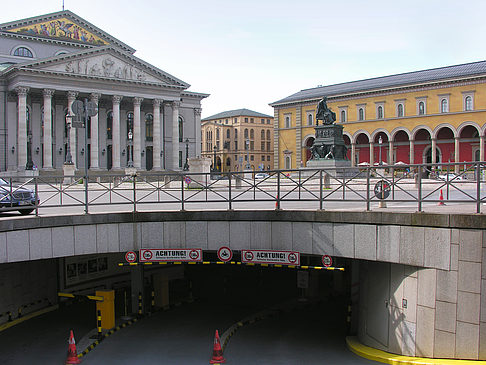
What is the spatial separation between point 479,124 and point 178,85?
38.9m

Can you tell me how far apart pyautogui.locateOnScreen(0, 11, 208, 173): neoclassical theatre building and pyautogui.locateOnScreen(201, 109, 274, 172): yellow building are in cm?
3997

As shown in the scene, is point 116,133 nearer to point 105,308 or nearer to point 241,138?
point 241,138

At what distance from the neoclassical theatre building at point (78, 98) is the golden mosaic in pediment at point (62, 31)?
0.12 meters

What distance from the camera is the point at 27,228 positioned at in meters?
11.9

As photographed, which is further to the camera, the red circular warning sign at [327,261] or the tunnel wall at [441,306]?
the red circular warning sign at [327,261]

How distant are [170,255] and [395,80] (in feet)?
224

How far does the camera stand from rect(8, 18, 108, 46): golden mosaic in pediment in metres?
66.4

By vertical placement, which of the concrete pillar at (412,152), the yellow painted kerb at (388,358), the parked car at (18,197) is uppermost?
the concrete pillar at (412,152)

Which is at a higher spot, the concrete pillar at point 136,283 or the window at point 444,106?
the window at point 444,106

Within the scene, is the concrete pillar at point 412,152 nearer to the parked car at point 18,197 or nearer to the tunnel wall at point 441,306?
the tunnel wall at point 441,306

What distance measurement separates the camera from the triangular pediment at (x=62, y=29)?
215 feet

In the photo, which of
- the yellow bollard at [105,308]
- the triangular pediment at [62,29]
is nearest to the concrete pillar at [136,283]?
the yellow bollard at [105,308]

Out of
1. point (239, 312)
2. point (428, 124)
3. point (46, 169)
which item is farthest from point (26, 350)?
point (428, 124)

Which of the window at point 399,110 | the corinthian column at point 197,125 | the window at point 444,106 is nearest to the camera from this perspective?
the window at point 444,106
